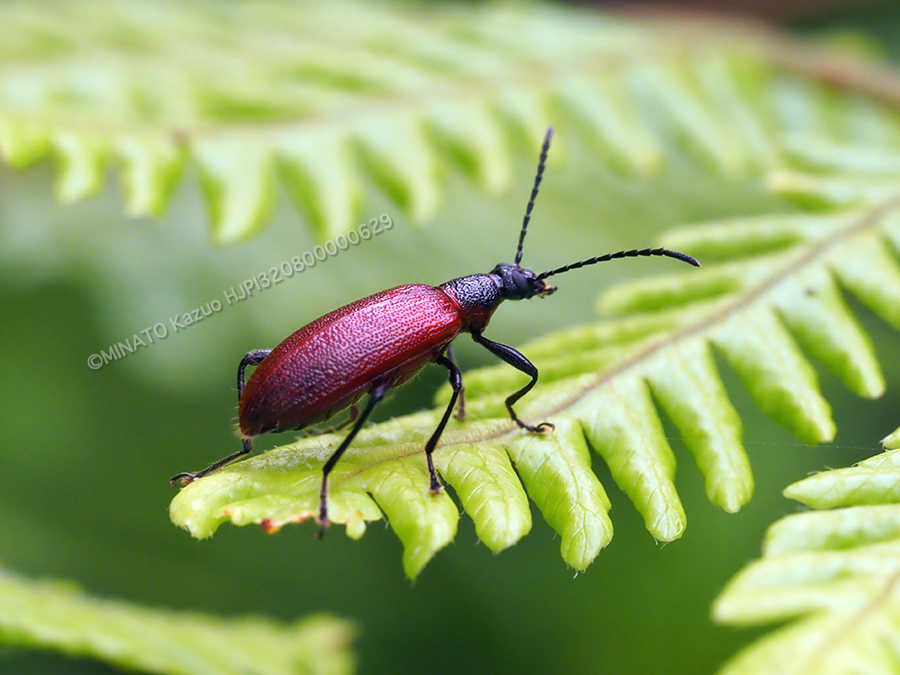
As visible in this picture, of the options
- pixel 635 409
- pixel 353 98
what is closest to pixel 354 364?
pixel 635 409

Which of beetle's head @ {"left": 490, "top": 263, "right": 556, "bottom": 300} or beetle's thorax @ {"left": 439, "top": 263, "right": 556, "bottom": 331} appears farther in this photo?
beetle's head @ {"left": 490, "top": 263, "right": 556, "bottom": 300}

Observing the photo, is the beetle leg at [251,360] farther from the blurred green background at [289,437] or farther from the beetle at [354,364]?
the blurred green background at [289,437]

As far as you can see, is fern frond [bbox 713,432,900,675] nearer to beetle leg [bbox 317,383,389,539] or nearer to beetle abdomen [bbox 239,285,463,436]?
beetle leg [bbox 317,383,389,539]

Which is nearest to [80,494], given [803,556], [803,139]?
[803,556]

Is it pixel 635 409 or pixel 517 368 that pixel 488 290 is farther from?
pixel 635 409

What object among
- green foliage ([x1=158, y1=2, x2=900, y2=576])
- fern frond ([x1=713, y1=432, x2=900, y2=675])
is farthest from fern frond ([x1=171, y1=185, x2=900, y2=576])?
fern frond ([x1=713, y1=432, x2=900, y2=675])

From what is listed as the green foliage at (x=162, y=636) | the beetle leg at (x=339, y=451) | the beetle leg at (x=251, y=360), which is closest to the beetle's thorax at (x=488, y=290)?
the beetle leg at (x=339, y=451)
